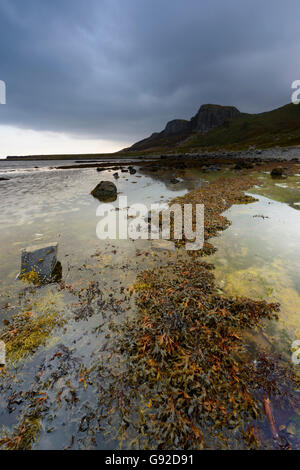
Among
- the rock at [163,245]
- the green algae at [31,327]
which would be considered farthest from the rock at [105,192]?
the green algae at [31,327]

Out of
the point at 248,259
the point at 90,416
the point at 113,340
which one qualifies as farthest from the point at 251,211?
the point at 90,416

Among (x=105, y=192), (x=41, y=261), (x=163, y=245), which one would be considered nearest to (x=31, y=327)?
(x=41, y=261)

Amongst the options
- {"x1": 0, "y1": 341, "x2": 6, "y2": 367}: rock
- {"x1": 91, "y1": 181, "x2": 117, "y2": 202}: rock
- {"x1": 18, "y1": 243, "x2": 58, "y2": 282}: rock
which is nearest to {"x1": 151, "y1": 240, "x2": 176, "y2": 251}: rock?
{"x1": 18, "y1": 243, "x2": 58, "y2": 282}: rock

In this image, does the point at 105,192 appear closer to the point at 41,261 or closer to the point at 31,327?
the point at 41,261

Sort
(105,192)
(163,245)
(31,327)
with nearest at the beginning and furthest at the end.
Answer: (31,327), (163,245), (105,192)

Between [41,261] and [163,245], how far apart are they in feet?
18.8

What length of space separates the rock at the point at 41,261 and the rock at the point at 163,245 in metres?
4.72

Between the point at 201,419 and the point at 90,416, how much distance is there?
2009mm

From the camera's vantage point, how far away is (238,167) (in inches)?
1614

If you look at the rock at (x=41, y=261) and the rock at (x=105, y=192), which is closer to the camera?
the rock at (x=41, y=261)

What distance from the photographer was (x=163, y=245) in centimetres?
996

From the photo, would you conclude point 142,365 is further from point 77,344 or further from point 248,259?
point 248,259

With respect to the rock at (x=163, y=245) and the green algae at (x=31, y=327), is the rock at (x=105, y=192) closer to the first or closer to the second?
the rock at (x=163, y=245)

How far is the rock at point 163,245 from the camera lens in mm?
9625
